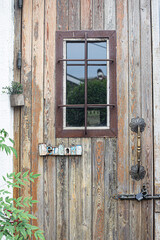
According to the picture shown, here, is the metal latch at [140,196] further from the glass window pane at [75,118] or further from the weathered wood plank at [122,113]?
the glass window pane at [75,118]

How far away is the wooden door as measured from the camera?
6.39 feet

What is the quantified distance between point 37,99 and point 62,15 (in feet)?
2.44

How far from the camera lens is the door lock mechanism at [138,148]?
1.91 metres

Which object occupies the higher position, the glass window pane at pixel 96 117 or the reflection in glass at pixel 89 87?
the reflection in glass at pixel 89 87

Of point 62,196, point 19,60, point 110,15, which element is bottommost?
point 62,196

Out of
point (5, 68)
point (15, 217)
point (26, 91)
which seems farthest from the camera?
point (26, 91)

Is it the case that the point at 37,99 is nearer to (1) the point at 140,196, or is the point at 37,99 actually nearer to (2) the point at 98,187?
(2) the point at 98,187

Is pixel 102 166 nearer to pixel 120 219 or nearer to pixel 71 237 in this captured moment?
pixel 120 219

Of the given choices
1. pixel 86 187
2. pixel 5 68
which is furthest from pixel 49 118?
pixel 86 187

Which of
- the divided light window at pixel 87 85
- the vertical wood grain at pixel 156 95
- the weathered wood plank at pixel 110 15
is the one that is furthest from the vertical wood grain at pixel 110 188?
the weathered wood plank at pixel 110 15

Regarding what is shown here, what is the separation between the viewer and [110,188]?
77.0 inches

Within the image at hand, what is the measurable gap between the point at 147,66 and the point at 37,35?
964mm

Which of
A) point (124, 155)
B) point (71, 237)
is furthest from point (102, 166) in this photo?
point (71, 237)

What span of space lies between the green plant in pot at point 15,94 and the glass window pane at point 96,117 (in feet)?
1.85
